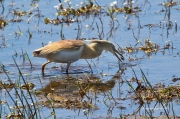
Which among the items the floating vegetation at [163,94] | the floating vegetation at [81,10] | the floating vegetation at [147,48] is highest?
the floating vegetation at [81,10]

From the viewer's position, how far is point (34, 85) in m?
8.21

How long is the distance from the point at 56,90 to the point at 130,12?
430cm

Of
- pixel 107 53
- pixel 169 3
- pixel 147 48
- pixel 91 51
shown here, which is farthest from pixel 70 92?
pixel 169 3

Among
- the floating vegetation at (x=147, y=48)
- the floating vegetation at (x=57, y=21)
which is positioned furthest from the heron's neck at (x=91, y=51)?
the floating vegetation at (x=57, y=21)

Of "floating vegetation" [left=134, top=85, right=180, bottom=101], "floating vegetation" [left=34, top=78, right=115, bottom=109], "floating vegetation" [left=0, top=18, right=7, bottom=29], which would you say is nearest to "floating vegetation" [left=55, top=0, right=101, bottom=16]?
"floating vegetation" [left=0, top=18, right=7, bottom=29]

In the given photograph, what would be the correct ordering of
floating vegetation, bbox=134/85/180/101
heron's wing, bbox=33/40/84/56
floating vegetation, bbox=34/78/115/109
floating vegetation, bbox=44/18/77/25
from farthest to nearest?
floating vegetation, bbox=44/18/77/25 < heron's wing, bbox=33/40/84/56 < floating vegetation, bbox=134/85/180/101 < floating vegetation, bbox=34/78/115/109

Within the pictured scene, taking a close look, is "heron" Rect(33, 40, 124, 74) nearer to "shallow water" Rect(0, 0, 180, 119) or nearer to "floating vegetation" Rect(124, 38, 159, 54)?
"shallow water" Rect(0, 0, 180, 119)

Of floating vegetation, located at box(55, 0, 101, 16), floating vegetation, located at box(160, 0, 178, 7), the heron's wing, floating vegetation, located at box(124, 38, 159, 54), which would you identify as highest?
floating vegetation, located at box(160, 0, 178, 7)

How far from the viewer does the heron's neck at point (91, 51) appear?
30.6ft

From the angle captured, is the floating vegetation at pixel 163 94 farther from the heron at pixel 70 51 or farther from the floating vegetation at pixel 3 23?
the floating vegetation at pixel 3 23

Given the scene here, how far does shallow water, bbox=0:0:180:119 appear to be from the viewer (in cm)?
768

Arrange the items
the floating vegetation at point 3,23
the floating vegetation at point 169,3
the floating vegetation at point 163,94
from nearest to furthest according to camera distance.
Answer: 1. the floating vegetation at point 163,94
2. the floating vegetation at point 3,23
3. the floating vegetation at point 169,3

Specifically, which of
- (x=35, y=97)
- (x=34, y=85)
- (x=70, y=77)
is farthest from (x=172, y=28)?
(x=35, y=97)

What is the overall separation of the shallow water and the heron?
0.18 meters
